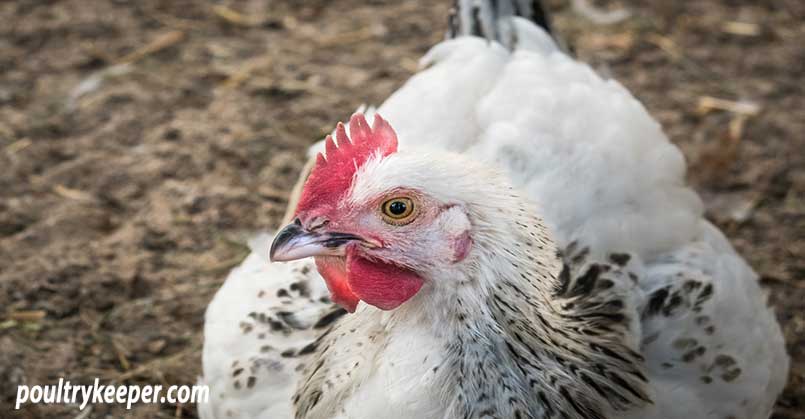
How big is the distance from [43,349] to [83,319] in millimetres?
181

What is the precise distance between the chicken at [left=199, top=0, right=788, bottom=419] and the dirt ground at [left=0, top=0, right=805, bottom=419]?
60 centimetres

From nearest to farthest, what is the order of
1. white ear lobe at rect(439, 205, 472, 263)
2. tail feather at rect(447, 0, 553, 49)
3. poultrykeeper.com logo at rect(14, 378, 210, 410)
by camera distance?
white ear lobe at rect(439, 205, 472, 263) → poultrykeeper.com logo at rect(14, 378, 210, 410) → tail feather at rect(447, 0, 553, 49)

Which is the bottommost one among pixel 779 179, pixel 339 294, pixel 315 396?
pixel 779 179

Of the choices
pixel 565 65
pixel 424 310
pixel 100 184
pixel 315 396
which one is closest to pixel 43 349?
pixel 100 184

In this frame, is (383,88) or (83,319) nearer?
(83,319)

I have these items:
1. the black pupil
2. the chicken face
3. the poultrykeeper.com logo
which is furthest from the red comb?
the poultrykeeper.com logo

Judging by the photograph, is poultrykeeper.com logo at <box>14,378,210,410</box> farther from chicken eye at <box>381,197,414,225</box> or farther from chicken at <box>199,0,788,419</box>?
chicken eye at <box>381,197,414,225</box>

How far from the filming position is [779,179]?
13.6 feet

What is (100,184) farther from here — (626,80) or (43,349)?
(626,80)

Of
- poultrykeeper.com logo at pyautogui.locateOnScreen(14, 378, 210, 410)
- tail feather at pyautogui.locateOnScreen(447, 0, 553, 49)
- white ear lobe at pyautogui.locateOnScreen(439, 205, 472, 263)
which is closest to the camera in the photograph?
white ear lobe at pyautogui.locateOnScreen(439, 205, 472, 263)

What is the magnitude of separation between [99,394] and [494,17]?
1.77m

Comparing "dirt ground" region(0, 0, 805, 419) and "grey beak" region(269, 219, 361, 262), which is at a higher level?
"grey beak" region(269, 219, 361, 262)

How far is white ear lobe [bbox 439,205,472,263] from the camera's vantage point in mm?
2016

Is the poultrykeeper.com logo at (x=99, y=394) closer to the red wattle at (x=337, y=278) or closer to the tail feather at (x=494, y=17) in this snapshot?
the red wattle at (x=337, y=278)
